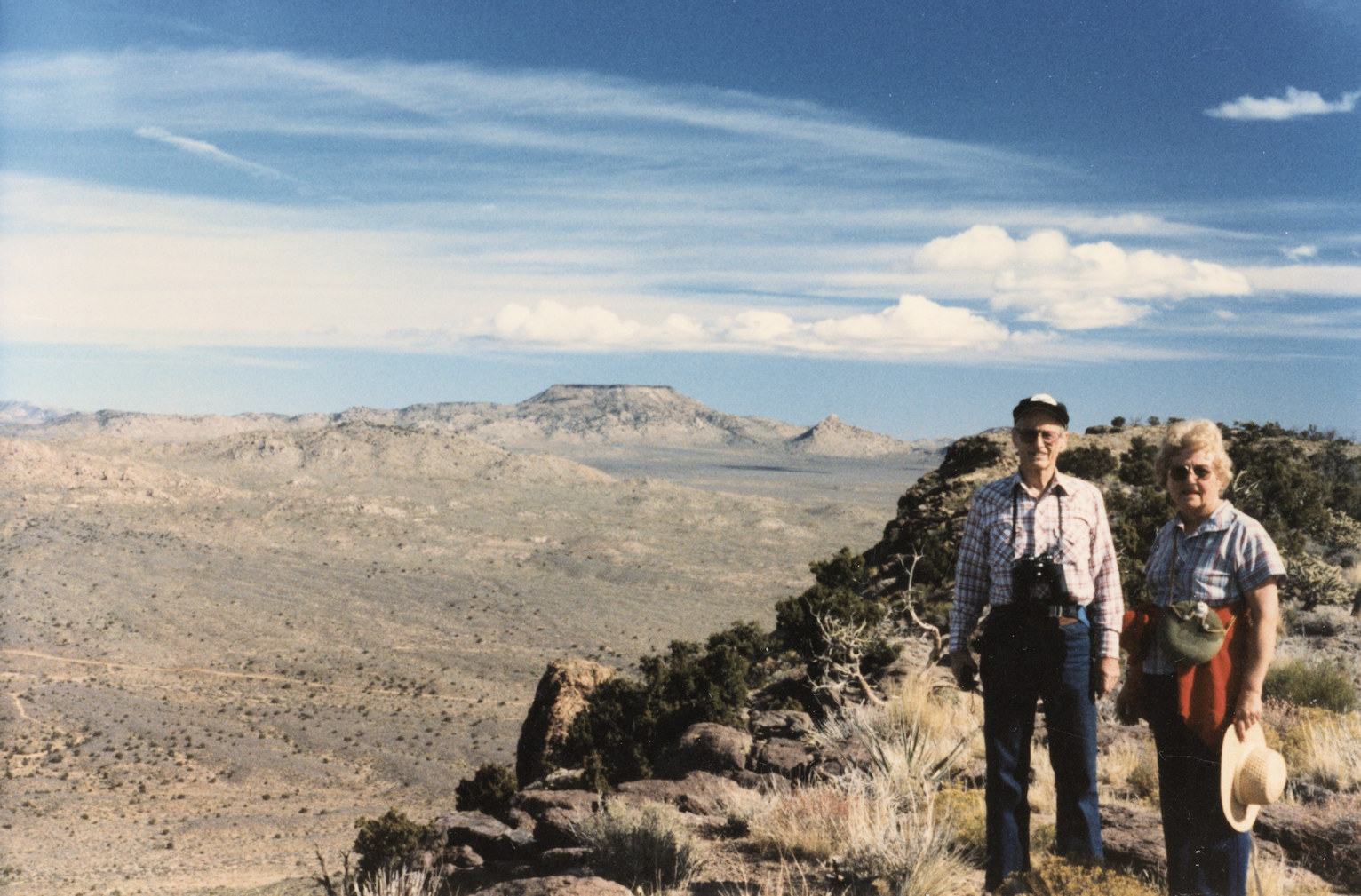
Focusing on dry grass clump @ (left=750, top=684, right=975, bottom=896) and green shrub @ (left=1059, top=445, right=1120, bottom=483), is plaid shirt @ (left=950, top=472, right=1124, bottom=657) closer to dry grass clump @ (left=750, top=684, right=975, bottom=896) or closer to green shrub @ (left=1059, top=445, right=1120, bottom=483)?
dry grass clump @ (left=750, top=684, right=975, bottom=896)

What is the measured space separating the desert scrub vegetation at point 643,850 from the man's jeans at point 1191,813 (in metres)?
2.22

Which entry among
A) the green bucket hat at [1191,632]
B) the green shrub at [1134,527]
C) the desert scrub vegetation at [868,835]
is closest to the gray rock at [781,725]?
the desert scrub vegetation at [868,835]

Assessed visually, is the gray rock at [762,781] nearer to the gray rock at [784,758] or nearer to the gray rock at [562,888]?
the gray rock at [784,758]

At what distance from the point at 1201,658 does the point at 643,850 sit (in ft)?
9.43

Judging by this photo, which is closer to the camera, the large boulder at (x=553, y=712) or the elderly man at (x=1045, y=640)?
the elderly man at (x=1045, y=640)

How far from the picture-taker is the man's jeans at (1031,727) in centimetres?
353

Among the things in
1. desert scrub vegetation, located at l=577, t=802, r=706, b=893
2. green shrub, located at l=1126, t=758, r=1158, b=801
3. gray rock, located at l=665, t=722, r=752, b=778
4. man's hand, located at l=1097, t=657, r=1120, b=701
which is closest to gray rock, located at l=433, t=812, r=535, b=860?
gray rock, located at l=665, t=722, r=752, b=778

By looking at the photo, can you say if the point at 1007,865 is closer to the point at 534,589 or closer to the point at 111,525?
the point at 534,589

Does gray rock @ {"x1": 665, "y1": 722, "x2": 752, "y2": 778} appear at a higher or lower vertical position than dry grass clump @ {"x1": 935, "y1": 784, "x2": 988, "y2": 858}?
lower

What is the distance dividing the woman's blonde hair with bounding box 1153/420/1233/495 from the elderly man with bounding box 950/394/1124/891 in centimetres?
28

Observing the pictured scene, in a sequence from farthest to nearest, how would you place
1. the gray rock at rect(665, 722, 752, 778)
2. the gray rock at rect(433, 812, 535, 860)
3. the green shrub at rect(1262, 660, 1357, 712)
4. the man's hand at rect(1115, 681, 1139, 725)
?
the gray rock at rect(665, 722, 752, 778)
the green shrub at rect(1262, 660, 1357, 712)
the gray rock at rect(433, 812, 535, 860)
the man's hand at rect(1115, 681, 1139, 725)

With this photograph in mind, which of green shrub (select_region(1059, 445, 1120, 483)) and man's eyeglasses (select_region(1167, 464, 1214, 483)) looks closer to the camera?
man's eyeglasses (select_region(1167, 464, 1214, 483))

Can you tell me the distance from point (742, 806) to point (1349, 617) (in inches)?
323

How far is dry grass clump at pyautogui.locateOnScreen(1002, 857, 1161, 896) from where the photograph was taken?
3.33m
